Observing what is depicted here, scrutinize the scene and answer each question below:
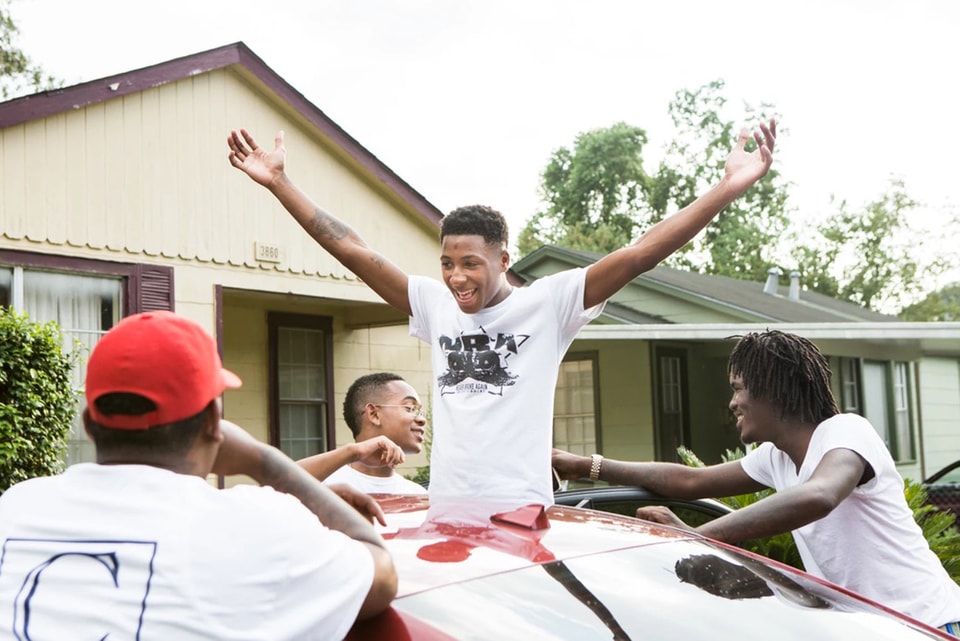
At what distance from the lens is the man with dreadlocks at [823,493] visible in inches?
118

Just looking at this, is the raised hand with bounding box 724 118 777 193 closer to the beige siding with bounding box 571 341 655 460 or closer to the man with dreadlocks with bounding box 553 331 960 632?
the man with dreadlocks with bounding box 553 331 960 632

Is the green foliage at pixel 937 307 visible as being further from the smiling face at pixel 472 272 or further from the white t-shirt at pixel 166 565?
the white t-shirt at pixel 166 565

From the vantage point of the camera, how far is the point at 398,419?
208 inches

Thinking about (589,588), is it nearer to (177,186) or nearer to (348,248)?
(348,248)

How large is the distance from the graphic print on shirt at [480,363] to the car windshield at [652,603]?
3.27ft

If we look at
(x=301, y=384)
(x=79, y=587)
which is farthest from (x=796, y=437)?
(x=301, y=384)

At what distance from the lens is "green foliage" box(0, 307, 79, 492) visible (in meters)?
7.26

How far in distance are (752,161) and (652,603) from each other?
185 centimetres

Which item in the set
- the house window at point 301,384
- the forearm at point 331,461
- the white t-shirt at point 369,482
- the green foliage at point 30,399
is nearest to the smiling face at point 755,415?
the forearm at point 331,461

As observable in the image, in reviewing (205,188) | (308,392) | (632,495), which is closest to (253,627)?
(632,495)

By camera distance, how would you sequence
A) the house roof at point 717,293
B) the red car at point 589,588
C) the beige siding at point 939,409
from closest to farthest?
the red car at point 589,588 < the house roof at point 717,293 < the beige siding at point 939,409

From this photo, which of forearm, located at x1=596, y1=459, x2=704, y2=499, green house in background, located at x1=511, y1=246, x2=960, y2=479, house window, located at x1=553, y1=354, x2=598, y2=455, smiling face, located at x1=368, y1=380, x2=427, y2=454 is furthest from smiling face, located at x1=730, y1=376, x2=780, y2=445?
house window, located at x1=553, y1=354, x2=598, y2=455

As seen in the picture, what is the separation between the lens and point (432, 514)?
8.82 ft

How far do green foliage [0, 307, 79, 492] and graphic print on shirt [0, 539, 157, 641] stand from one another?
226 inches
